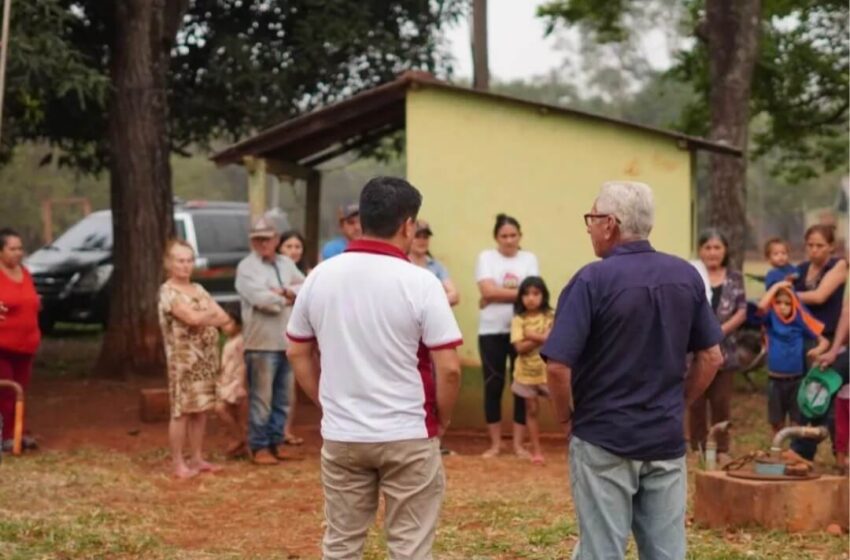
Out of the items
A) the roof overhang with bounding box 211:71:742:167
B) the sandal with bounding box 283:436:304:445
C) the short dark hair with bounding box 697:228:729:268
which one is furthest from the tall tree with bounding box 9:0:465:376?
the short dark hair with bounding box 697:228:729:268

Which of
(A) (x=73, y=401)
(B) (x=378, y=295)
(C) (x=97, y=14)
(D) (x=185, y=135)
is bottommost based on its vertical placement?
(A) (x=73, y=401)

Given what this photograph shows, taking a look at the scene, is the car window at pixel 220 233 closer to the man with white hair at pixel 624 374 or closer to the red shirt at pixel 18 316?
the red shirt at pixel 18 316

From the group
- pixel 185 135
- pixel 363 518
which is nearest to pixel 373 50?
pixel 185 135

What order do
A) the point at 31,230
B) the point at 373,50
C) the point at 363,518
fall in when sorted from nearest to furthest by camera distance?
1. the point at 363,518
2. the point at 373,50
3. the point at 31,230

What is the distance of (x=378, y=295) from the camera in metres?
5.23

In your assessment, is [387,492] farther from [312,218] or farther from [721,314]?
[312,218]

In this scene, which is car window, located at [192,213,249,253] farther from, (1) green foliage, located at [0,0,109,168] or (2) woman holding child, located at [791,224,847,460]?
(2) woman holding child, located at [791,224,847,460]

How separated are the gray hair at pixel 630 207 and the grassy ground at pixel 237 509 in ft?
8.67

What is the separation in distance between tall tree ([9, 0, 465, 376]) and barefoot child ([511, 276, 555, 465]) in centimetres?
537

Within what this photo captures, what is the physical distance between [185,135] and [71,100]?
83.3 inches

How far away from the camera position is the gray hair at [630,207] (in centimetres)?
518

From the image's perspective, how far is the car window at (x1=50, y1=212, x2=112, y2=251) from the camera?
2269cm

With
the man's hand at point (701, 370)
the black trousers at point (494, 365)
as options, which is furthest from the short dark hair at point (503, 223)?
the man's hand at point (701, 370)

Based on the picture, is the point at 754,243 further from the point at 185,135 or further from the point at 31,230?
the point at 185,135
